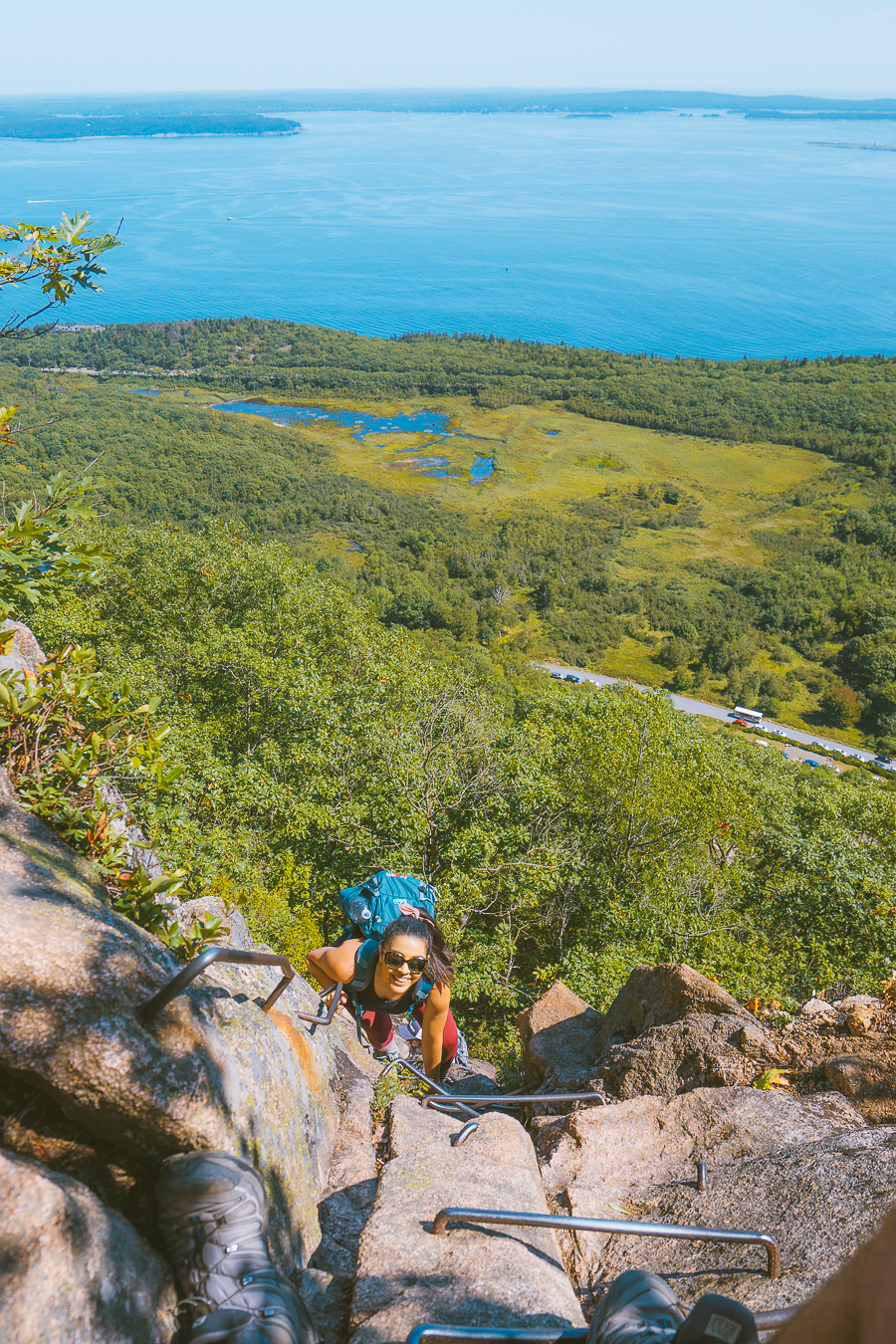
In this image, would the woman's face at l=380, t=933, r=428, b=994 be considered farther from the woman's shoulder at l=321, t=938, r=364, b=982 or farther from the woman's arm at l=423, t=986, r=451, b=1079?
the woman's arm at l=423, t=986, r=451, b=1079

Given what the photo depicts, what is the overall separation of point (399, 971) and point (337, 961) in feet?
1.61

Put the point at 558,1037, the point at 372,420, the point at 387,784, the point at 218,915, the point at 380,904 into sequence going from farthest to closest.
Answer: the point at 372,420 < the point at 387,784 < the point at 558,1037 < the point at 218,915 < the point at 380,904

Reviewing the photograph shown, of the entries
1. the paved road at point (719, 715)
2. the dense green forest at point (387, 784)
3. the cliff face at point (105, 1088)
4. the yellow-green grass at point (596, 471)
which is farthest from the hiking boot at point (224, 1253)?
the yellow-green grass at point (596, 471)

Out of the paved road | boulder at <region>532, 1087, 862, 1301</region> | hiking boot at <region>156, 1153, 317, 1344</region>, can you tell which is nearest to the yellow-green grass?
the paved road

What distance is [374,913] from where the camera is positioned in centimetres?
535

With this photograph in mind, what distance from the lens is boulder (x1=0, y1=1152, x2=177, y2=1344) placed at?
7.69 ft

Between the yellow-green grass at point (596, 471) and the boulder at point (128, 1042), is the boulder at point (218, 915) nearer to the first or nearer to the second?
the boulder at point (128, 1042)

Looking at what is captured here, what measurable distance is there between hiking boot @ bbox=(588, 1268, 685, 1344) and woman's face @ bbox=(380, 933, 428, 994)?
2.32 meters

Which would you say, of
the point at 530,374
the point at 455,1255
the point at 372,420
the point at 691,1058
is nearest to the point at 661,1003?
the point at 691,1058

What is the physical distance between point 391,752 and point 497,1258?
11.3 meters

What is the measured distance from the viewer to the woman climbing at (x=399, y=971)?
5.04m

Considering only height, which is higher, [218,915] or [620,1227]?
[620,1227]

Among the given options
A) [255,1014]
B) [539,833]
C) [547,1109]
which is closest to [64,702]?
[255,1014]

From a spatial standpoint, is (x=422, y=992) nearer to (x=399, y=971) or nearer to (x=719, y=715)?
(x=399, y=971)
